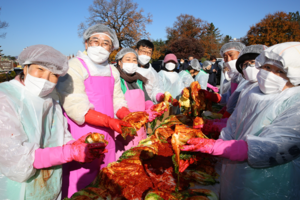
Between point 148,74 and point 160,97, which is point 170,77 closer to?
point 148,74

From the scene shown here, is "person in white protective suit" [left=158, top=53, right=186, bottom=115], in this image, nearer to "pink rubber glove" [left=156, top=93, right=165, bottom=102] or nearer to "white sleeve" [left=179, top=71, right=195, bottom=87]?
"white sleeve" [left=179, top=71, right=195, bottom=87]

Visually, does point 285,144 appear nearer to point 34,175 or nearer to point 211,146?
point 211,146

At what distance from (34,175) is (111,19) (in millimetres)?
25588

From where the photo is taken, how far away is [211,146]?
5.48 ft

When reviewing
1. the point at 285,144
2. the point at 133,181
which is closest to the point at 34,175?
the point at 133,181

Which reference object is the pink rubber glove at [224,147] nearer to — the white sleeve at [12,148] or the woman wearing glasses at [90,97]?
the woman wearing glasses at [90,97]

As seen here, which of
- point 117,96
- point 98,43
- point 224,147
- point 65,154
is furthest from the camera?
point 117,96

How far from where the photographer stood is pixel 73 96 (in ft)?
7.77

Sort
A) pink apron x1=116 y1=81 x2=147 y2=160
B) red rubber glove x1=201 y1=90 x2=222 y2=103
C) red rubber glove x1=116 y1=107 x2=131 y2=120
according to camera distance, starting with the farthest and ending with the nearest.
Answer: red rubber glove x1=201 y1=90 x2=222 y2=103, pink apron x1=116 y1=81 x2=147 y2=160, red rubber glove x1=116 y1=107 x2=131 y2=120

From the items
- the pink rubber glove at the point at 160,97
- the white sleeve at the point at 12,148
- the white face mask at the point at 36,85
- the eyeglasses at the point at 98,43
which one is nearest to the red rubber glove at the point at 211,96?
the pink rubber glove at the point at 160,97

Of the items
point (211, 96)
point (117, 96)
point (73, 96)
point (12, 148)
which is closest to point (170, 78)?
point (211, 96)

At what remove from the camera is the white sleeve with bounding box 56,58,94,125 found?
236 centimetres

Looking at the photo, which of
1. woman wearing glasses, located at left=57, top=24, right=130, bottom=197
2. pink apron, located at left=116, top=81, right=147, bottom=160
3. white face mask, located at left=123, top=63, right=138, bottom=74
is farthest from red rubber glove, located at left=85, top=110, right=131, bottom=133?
white face mask, located at left=123, top=63, right=138, bottom=74

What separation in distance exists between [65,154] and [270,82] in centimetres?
203
